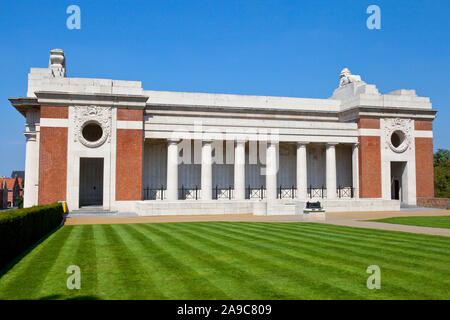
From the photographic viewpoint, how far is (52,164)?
115 ft

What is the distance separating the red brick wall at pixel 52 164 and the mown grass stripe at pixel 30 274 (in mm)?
21079

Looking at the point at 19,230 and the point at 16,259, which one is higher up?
the point at 19,230

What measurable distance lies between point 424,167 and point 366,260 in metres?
37.6

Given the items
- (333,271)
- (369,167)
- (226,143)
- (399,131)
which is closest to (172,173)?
(226,143)

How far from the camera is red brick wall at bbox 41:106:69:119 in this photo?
34.9 meters

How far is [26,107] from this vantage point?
3881cm

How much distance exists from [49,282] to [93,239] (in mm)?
7393

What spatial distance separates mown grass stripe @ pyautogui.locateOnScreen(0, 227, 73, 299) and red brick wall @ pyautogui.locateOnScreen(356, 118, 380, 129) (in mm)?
35209

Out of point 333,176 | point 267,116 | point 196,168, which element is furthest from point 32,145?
point 333,176

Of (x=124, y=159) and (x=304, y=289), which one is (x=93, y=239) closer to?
(x=304, y=289)

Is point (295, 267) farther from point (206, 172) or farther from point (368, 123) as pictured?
point (368, 123)

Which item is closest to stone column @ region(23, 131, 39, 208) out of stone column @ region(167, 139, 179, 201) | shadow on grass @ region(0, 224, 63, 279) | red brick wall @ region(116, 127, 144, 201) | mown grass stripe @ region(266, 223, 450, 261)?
red brick wall @ region(116, 127, 144, 201)

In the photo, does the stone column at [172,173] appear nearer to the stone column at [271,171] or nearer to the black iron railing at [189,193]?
the black iron railing at [189,193]

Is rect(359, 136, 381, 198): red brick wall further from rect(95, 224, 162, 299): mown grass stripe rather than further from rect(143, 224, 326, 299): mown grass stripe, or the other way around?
rect(95, 224, 162, 299): mown grass stripe
